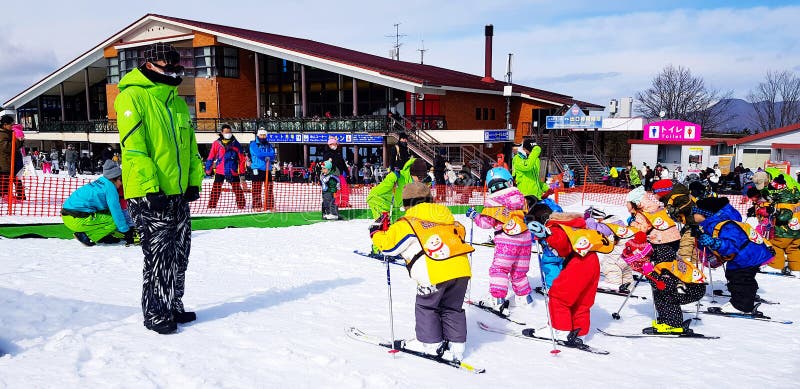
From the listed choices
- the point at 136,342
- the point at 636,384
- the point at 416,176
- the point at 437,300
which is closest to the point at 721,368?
the point at 636,384

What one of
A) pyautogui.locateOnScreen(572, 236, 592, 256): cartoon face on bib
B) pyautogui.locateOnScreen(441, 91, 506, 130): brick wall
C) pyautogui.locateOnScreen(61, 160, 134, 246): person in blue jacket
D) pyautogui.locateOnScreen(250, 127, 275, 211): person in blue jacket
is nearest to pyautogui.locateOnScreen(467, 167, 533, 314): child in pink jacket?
pyautogui.locateOnScreen(572, 236, 592, 256): cartoon face on bib

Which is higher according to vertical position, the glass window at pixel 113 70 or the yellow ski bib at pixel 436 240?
the glass window at pixel 113 70

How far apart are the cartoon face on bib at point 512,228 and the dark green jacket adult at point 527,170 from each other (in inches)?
156

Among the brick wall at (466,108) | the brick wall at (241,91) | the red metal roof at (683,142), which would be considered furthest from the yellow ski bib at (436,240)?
the brick wall at (241,91)

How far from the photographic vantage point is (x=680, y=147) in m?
27.3

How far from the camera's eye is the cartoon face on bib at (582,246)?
4.42m

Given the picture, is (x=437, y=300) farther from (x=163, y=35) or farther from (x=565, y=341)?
(x=163, y=35)

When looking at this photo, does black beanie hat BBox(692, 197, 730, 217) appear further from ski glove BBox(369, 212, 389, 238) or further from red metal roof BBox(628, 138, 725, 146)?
red metal roof BBox(628, 138, 725, 146)

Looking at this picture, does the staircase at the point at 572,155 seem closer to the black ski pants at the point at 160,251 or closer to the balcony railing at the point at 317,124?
the balcony railing at the point at 317,124

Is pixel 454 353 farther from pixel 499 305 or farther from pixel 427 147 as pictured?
pixel 427 147

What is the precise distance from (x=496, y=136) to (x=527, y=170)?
1581cm

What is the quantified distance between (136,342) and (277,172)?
67.4 ft

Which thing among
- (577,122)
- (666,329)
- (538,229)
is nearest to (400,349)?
(538,229)

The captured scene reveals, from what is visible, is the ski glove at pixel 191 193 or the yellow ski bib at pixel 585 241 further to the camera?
the yellow ski bib at pixel 585 241
